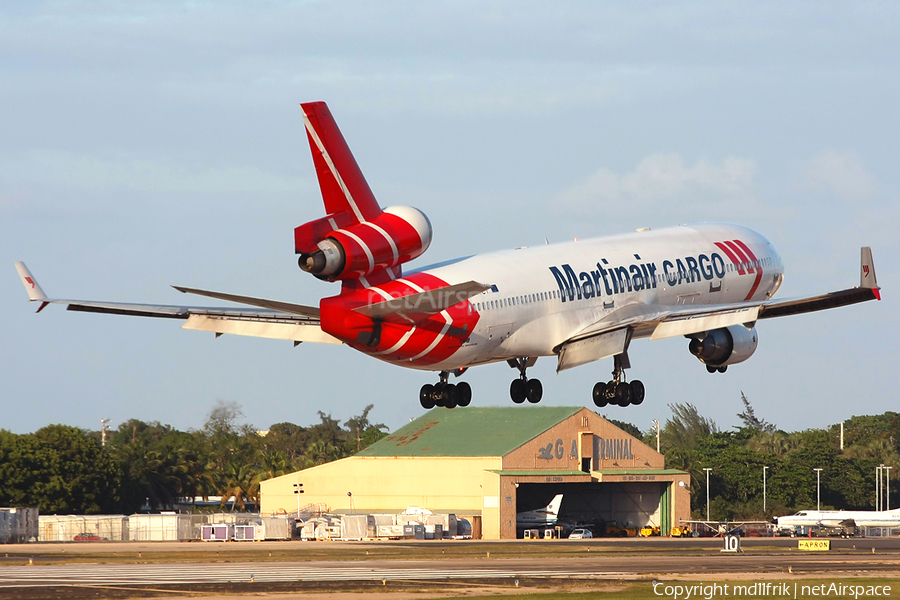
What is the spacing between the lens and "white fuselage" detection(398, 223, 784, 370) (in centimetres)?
4438

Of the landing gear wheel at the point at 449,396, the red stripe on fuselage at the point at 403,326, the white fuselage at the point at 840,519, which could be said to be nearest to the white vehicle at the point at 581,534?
the white fuselage at the point at 840,519

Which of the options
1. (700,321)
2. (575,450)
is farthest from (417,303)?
(575,450)

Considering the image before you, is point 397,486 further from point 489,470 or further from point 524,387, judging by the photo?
point 524,387

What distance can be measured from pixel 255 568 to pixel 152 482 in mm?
70827

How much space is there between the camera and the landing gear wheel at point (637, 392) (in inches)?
1929

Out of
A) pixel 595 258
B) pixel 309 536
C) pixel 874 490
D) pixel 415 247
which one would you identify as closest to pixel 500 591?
pixel 595 258

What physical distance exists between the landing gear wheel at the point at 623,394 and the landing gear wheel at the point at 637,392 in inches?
7.0

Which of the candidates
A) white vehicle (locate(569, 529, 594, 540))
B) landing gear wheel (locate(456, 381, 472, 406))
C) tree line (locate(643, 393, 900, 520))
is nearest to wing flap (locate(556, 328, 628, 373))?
landing gear wheel (locate(456, 381, 472, 406))

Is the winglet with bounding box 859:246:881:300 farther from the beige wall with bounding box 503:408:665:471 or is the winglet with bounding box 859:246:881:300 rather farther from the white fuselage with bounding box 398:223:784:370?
the beige wall with bounding box 503:408:665:471

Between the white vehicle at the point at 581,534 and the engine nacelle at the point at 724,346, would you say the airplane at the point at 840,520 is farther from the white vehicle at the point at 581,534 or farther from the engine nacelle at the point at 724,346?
the engine nacelle at the point at 724,346

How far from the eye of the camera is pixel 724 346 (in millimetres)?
51812

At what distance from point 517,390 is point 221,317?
12.2m

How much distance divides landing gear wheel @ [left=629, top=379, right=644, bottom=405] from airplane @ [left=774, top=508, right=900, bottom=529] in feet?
292

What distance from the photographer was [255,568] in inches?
2704
